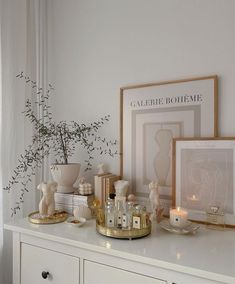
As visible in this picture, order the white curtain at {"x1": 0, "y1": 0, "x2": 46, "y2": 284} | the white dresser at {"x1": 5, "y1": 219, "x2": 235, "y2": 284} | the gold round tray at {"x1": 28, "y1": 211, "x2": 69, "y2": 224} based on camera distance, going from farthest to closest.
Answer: the white curtain at {"x1": 0, "y1": 0, "x2": 46, "y2": 284}, the gold round tray at {"x1": 28, "y1": 211, "x2": 69, "y2": 224}, the white dresser at {"x1": 5, "y1": 219, "x2": 235, "y2": 284}

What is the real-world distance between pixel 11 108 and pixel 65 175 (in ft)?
1.71

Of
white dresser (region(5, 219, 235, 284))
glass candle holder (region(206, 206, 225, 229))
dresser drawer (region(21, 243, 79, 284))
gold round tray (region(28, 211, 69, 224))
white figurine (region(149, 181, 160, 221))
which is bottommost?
dresser drawer (region(21, 243, 79, 284))

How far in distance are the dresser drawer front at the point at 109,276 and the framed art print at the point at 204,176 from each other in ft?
1.46

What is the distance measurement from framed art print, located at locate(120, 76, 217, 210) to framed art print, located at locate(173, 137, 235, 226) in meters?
0.06

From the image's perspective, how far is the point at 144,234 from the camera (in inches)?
42.7

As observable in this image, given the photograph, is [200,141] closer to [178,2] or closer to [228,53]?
[228,53]

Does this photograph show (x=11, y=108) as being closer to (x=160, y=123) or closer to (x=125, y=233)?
(x=160, y=123)

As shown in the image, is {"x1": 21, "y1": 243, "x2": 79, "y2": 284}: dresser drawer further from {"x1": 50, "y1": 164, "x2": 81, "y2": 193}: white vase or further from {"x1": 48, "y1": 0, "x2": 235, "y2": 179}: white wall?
{"x1": 48, "y1": 0, "x2": 235, "y2": 179}: white wall

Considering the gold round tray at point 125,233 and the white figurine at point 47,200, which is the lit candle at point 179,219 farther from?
the white figurine at point 47,200

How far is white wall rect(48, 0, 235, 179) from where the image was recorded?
1248 millimetres

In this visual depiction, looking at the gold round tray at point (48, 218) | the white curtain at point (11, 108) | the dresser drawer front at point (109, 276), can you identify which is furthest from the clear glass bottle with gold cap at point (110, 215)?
the white curtain at point (11, 108)

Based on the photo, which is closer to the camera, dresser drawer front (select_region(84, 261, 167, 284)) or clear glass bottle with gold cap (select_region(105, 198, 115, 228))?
dresser drawer front (select_region(84, 261, 167, 284))

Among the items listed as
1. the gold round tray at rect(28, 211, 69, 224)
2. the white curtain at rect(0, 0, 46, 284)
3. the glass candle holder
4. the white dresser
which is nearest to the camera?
the white dresser

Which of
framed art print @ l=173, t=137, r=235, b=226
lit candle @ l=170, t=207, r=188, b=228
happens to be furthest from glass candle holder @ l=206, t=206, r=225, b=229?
lit candle @ l=170, t=207, r=188, b=228
